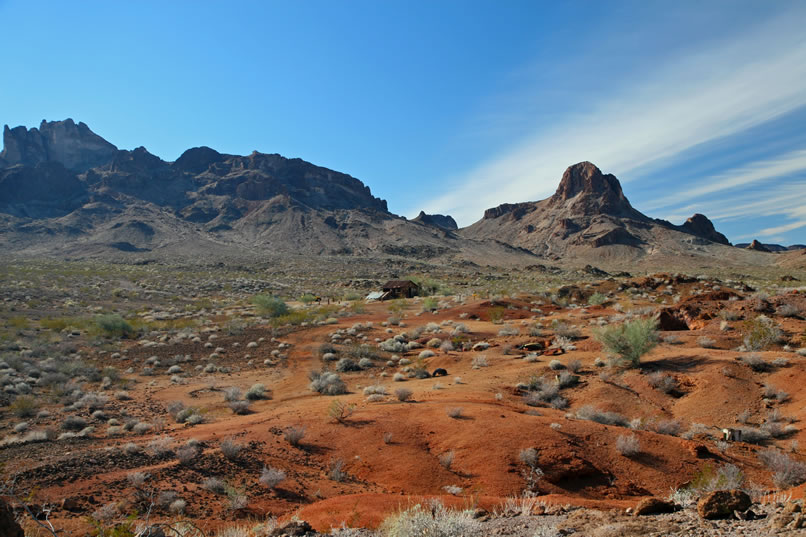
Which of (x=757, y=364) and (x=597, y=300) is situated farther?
(x=597, y=300)

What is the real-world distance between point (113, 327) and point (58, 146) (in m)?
186

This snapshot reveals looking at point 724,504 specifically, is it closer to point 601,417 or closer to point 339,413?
point 601,417

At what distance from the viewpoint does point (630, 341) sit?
1408cm

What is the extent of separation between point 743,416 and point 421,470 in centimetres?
799

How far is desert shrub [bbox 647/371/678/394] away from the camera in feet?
40.7

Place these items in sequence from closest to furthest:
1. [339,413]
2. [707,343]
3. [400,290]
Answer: [339,413]
[707,343]
[400,290]

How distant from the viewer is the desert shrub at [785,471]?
7069 mm

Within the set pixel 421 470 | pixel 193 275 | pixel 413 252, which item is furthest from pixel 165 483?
pixel 413 252

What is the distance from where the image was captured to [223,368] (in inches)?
722

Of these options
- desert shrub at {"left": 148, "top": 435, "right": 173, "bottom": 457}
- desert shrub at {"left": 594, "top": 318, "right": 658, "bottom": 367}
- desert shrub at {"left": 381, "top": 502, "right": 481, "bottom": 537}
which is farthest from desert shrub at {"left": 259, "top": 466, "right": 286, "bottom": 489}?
desert shrub at {"left": 594, "top": 318, "right": 658, "bottom": 367}

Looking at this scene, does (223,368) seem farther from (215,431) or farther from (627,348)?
(627,348)

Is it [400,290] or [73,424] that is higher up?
[400,290]

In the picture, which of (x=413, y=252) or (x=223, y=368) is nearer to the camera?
(x=223, y=368)

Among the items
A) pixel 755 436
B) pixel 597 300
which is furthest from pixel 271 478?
pixel 597 300
